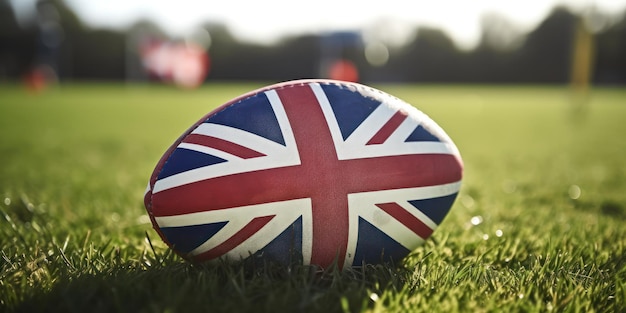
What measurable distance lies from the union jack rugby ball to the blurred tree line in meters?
39.7

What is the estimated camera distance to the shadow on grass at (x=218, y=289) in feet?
4.35

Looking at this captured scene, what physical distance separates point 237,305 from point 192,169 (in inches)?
16.1

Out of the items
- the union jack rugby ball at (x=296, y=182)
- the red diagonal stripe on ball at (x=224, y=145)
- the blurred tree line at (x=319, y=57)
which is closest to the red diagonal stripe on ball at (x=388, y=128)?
the union jack rugby ball at (x=296, y=182)

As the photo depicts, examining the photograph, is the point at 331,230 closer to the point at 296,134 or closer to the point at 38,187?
the point at 296,134

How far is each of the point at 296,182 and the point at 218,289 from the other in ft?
1.16

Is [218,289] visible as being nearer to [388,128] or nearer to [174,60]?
[388,128]

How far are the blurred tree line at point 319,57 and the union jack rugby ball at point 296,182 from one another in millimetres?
39657

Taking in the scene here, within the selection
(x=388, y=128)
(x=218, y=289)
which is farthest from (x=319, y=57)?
(x=218, y=289)

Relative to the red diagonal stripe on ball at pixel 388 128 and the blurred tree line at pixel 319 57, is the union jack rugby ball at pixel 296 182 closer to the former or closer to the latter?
the red diagonal stripe on ball at pixel 388 128

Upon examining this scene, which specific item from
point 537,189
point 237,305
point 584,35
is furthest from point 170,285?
point 584,35

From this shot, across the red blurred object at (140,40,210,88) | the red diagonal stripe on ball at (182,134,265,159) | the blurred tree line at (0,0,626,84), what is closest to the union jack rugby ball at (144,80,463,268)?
the red diagonal stripe on ball at (182,134,265,159)

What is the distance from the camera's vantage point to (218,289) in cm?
145

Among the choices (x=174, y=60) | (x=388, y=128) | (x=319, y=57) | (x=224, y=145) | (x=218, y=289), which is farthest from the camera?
(x=319, y=57)

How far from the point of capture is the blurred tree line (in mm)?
43094
